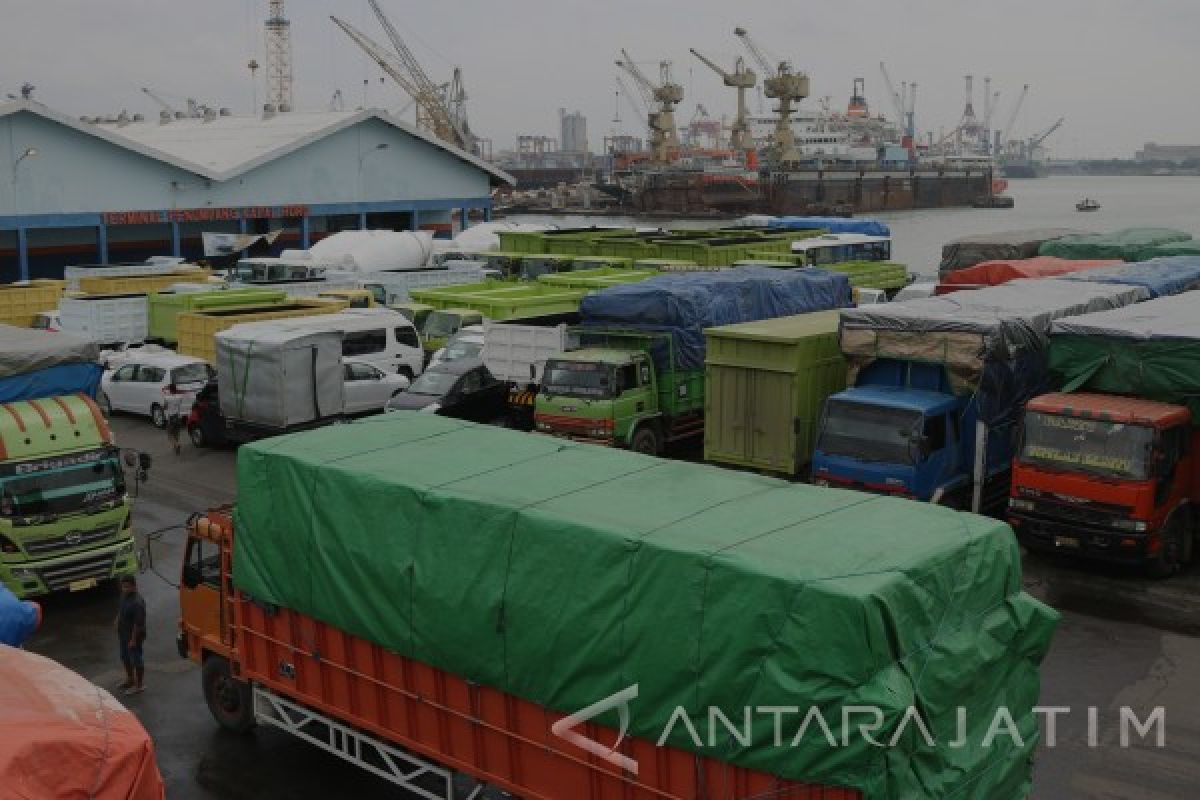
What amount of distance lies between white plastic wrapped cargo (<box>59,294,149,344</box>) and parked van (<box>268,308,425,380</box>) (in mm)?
7895

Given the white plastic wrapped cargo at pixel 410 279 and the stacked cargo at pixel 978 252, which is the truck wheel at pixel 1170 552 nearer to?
the stacked cargo at pixel 978 252

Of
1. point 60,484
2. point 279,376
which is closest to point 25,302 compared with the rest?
point 279,376

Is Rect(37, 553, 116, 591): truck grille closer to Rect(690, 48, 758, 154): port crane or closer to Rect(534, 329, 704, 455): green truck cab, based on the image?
Rect(534, 329, 704, 455): green truck cab

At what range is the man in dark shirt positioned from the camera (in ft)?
40.3

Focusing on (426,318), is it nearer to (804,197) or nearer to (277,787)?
(277,787)

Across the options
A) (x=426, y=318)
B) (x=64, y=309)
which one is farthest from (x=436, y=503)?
(x=64, y=309)

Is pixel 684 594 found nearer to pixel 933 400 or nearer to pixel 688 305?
pixel 933 400

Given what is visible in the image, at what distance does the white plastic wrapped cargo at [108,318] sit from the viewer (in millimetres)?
31844

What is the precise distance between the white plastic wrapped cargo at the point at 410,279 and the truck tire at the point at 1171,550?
2409 centimetres

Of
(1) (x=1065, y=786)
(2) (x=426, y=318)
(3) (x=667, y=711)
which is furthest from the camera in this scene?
(2) (x=426, y=318)

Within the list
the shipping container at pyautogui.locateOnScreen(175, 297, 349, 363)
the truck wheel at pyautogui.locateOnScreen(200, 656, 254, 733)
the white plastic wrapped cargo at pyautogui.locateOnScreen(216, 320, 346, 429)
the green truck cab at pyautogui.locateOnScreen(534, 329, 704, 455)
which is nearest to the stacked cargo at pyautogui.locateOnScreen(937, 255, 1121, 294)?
the green truck cab at pyautogui.locateOnScreen(534, 329, 704, 455)

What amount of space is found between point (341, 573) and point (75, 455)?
24.0 ft

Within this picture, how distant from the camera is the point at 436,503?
8.82m

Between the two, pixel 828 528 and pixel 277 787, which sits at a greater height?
pixel 828 528
